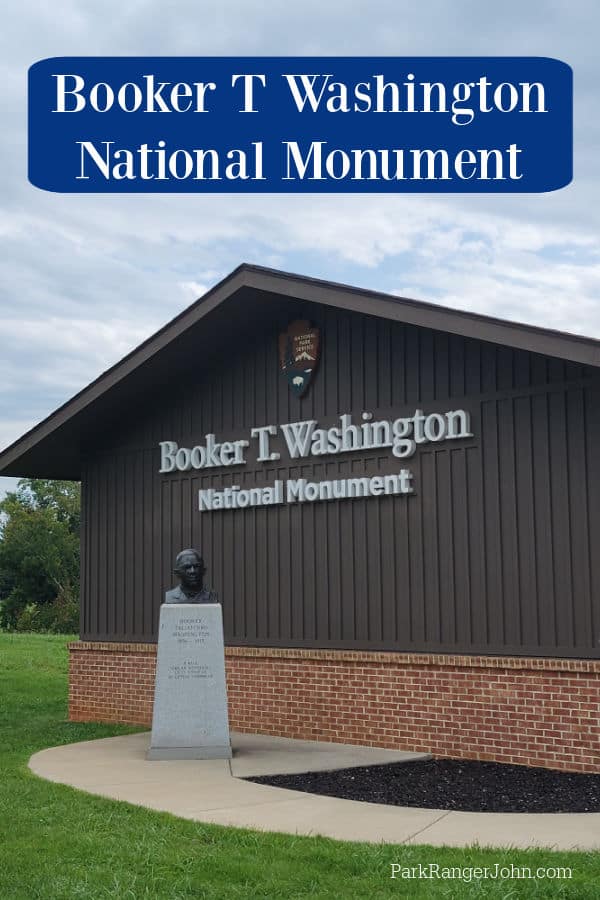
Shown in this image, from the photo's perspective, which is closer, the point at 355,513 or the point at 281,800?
the point at 281,800

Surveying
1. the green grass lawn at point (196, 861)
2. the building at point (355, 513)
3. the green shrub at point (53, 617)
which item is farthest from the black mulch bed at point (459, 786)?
the green shrub at point (53, 617)

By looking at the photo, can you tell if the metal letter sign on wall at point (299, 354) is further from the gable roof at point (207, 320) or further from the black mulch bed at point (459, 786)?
the black mulch bed at point (459, 786)

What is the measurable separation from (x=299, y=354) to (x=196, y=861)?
7.85 meters

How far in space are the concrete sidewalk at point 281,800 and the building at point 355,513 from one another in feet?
3.56

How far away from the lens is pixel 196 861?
23.3ft

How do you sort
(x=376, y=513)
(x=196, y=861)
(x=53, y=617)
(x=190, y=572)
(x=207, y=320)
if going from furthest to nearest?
(x=53, y=617), (x=207, y=320), (x=376, y=513), (x=190, y=572), (x=196, y=861)

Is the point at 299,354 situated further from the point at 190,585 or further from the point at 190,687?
the point at 190,687

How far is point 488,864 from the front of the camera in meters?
6.87

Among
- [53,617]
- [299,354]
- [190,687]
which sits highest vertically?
[299,354]

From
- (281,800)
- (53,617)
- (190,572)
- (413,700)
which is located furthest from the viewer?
(53,617)

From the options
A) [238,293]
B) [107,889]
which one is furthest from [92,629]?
[107,889]

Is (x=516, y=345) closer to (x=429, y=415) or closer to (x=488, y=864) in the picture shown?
(x=429, y=415)

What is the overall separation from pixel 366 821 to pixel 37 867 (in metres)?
2.40

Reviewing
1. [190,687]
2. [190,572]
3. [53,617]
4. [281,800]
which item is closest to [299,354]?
[190,572]
